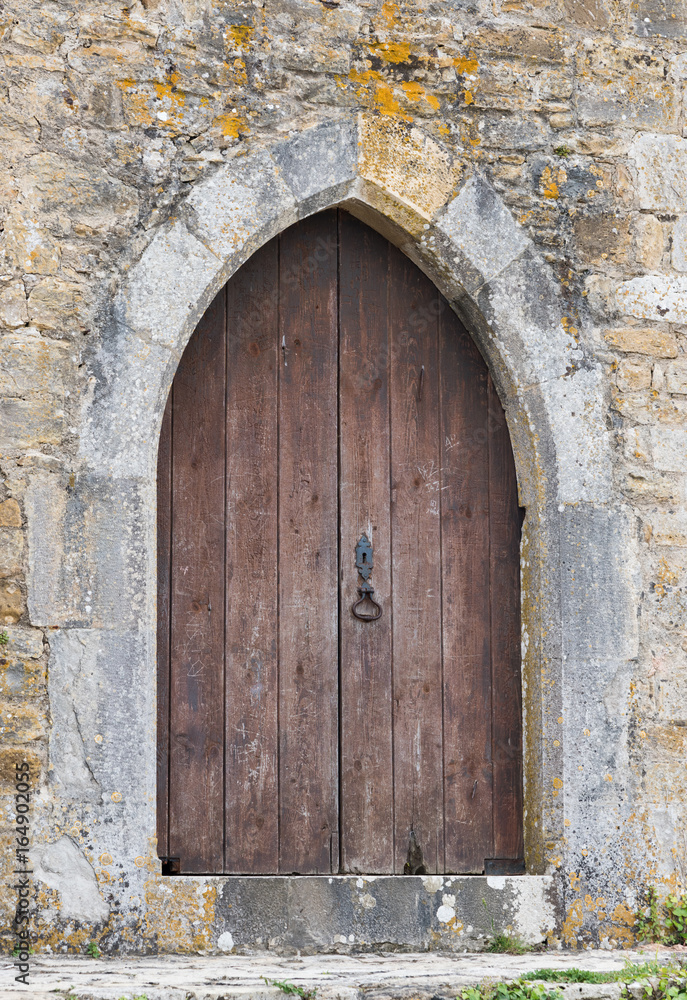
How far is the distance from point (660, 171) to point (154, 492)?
73.9 inches

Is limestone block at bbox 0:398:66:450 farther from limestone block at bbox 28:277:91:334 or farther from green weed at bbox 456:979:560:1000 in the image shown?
green weed at bbox 456:979:560:1000

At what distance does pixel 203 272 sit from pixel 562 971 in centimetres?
208

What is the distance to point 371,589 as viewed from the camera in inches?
127

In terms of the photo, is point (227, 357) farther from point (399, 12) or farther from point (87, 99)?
point (399, 12)

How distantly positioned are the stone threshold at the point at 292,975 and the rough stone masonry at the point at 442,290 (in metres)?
0.06

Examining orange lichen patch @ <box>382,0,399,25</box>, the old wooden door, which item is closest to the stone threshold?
the old wooden door

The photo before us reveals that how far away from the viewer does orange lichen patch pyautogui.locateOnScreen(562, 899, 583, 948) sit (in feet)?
9.76

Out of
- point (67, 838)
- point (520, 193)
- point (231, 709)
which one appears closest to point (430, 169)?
point (520, 193)

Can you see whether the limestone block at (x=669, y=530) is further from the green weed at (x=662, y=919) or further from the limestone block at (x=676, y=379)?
the green weed at (x=662, y=919)

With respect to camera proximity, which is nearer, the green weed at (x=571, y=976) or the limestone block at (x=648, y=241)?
the green weed at (x=571, y=976)

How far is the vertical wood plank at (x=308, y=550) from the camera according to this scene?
3.10m

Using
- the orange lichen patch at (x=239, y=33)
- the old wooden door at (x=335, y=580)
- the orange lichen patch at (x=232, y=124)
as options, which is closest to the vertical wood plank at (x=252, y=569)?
the old wooden door at (x=335, y=580)

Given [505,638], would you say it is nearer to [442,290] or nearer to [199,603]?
[199,603]

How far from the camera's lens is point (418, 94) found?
3.21 metres
